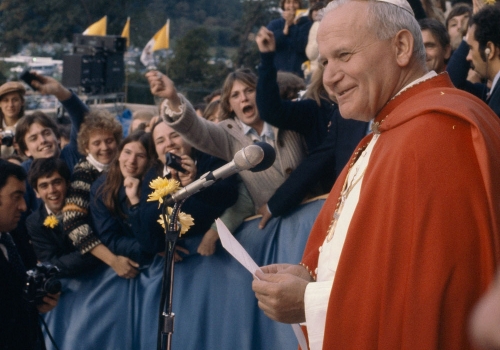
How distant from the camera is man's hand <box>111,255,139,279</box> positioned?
16.7 feet

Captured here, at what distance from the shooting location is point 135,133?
534cm

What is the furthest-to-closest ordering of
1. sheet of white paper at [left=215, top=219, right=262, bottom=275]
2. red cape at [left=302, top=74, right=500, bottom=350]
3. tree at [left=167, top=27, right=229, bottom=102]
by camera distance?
1. tree at [left=167, top=27, right=229, bottom=102]
2. sheet of white paper at [left=215, top=219, right=262, bottom=275]
3. red cape at [left=302, top=74, right=500, bottom=350]

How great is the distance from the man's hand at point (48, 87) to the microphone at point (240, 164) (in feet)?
9.68

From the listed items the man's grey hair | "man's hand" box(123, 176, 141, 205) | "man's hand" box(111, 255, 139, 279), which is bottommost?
"man's hand" box(111, 255, 139, 279)

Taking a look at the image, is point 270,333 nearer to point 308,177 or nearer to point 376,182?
point 308,177

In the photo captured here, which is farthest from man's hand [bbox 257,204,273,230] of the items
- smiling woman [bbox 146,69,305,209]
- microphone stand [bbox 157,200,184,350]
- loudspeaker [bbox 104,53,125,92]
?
loudspeaker [bbox 104,53,125,92]

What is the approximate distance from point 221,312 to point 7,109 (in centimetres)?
377

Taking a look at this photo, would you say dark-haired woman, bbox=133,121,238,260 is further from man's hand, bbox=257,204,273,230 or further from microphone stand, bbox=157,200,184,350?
microphone stand, bbox=157,200,184,350

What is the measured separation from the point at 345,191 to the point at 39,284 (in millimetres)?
2001

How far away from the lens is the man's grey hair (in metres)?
2.54

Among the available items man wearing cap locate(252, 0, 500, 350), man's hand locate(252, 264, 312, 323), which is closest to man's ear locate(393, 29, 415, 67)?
man wearing cap locate(252, 0, 500, 350)

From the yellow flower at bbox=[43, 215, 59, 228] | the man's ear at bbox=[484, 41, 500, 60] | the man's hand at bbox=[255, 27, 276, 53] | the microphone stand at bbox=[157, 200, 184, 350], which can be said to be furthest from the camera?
the yellow flower at bbox=[43, 215, 59, 228]

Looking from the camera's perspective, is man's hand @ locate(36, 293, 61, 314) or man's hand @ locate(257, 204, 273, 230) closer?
man's hand @ locate(36, 293, 61, 314)

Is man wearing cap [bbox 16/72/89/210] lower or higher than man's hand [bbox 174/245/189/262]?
higher
